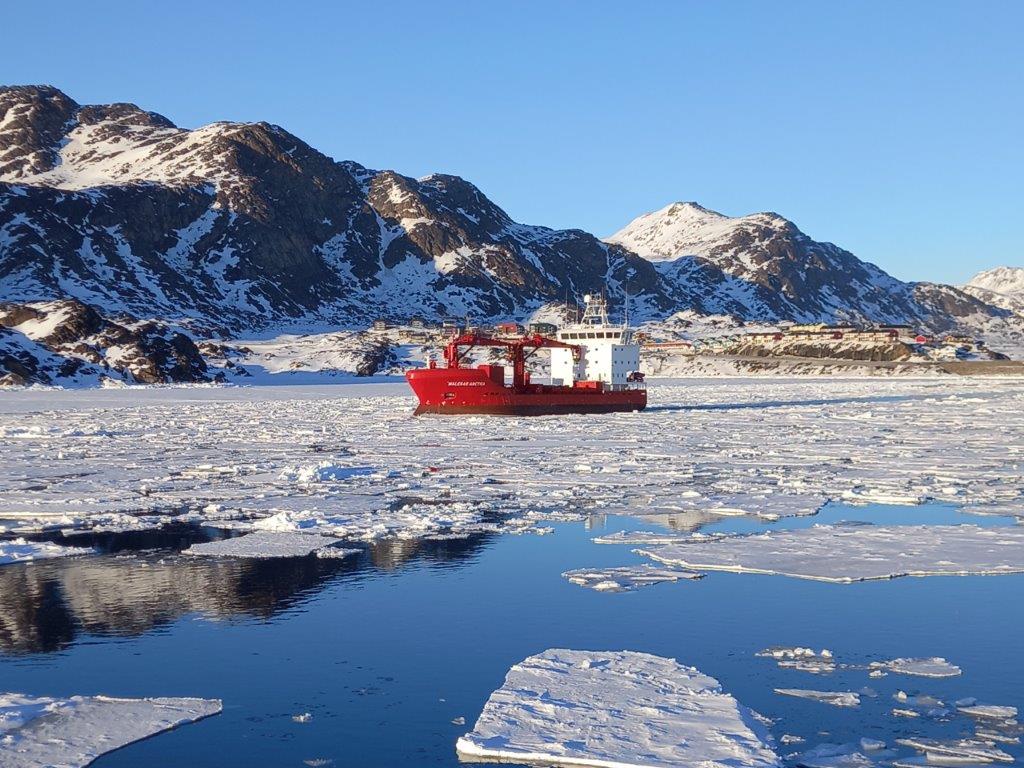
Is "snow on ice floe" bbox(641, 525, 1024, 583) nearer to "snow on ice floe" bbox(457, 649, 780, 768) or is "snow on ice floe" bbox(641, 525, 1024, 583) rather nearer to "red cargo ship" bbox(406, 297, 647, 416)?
"snow on ice floe" bbox(457, 649, 780, 768)

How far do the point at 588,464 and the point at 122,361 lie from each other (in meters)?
86.0

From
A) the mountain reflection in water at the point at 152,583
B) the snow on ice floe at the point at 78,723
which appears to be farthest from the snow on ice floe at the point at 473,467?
the snow on ice floe at the point at 78,723

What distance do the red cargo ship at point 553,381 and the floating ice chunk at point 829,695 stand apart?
148ft

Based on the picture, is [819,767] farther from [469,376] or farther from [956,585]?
[469,376]

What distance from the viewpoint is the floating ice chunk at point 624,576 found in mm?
13805

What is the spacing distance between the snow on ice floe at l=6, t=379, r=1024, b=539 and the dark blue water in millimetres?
3630

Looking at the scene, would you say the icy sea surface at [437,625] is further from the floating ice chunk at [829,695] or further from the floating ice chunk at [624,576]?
the floating ice chunk at [624,576]

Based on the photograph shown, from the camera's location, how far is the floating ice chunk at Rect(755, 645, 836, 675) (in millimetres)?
10242

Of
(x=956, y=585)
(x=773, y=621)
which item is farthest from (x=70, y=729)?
(x=956, y=585)

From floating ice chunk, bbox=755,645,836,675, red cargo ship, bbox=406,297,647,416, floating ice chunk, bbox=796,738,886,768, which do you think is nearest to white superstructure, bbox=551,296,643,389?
red cargo ship, bbox=406,297,647,416

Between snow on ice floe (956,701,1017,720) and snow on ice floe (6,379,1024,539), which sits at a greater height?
snow on ice floe (6,379,1024,539)

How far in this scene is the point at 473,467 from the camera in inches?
1105

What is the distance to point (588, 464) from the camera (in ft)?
93.6

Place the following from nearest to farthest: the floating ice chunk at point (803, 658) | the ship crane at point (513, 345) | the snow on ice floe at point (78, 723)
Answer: the snow on ice floe at point (78, 723), the floating ice chunk at point (803, 658), the ship crane at point (513, 345)
